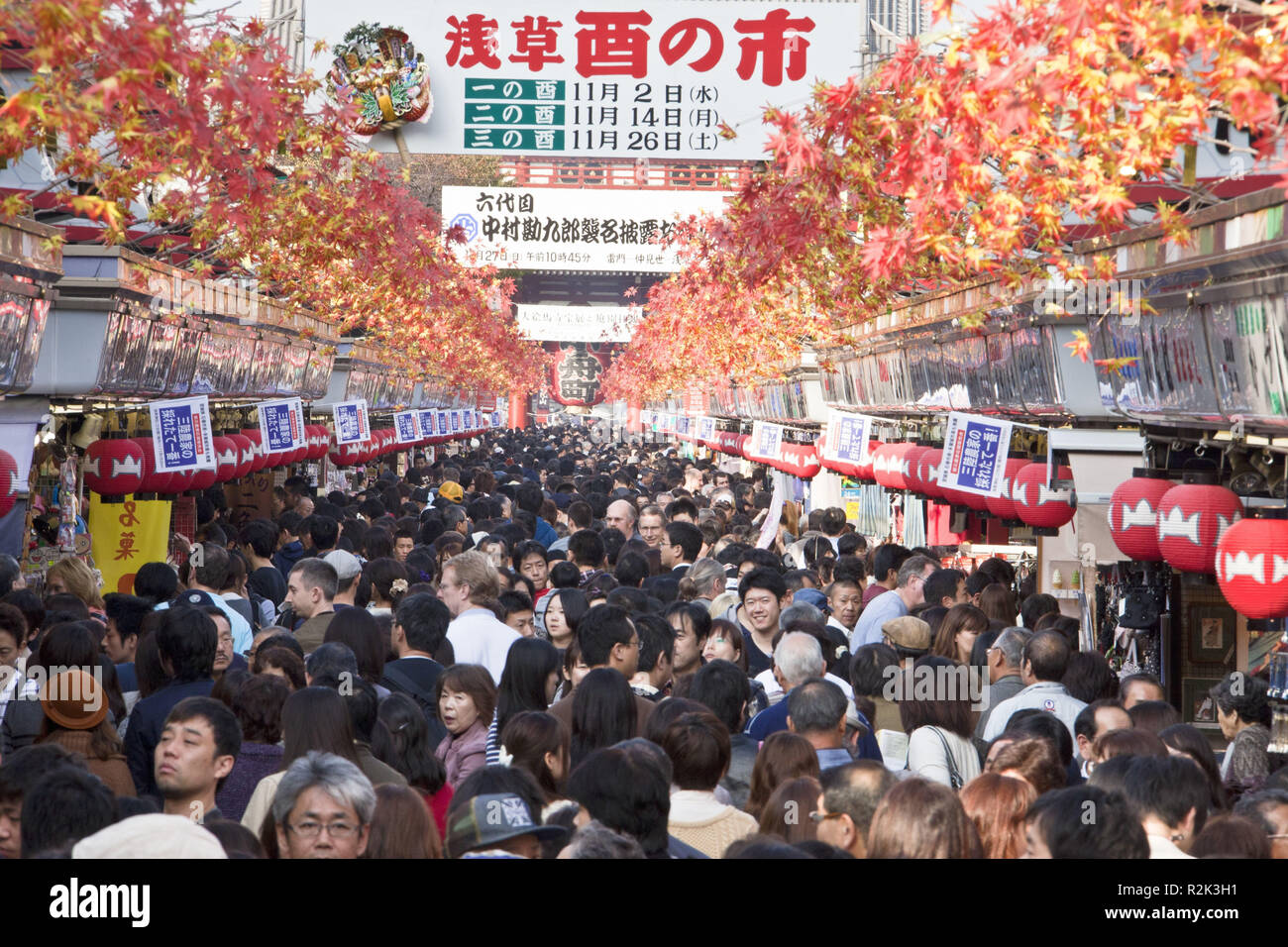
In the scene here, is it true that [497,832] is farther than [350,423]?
No

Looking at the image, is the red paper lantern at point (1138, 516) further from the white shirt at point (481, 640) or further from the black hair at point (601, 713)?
the black hair at point (601, 713)

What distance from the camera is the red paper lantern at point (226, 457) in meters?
17.6

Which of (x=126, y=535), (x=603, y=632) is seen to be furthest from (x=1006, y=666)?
(x=126, y=535)

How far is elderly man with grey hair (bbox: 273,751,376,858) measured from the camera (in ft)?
18.0

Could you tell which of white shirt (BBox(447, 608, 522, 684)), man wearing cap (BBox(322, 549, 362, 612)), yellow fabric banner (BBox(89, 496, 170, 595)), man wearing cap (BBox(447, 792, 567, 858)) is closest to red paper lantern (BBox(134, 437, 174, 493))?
yellow fabric banner (BBox(89, 496, 170, 595))

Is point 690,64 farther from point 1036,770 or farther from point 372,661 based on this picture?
point 1036,770

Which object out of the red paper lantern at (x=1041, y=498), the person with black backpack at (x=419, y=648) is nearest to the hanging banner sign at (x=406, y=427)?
the red paper lantern at (x=1041, y=498)

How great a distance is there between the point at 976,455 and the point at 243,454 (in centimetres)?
898

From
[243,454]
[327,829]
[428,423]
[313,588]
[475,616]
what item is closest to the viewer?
[327,829]

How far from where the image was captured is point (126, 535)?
1519 centimetres

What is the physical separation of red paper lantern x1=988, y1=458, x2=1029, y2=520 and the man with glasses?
753cm

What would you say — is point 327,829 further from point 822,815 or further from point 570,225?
point 570,225

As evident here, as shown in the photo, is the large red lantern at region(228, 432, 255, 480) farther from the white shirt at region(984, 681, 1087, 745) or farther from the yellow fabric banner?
the white shirt at region(984, 681, 1087, 745)

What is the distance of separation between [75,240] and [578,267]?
27.0m
